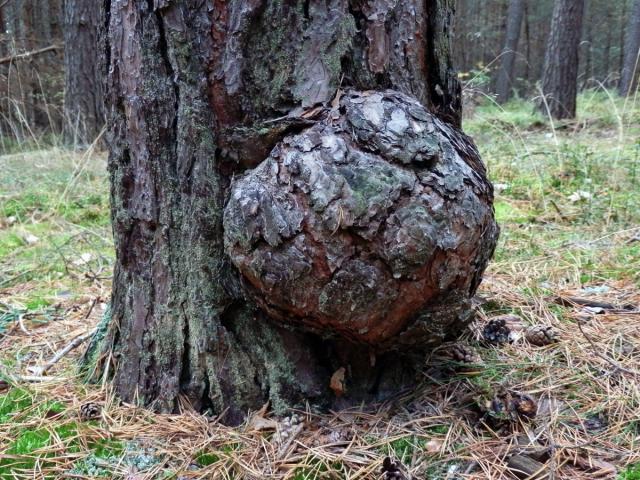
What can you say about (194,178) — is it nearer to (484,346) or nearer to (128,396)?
(128,396)

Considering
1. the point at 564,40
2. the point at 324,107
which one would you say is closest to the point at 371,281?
the point at 324,107

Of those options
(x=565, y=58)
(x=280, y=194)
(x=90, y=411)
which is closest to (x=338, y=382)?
(x=280, y=194)

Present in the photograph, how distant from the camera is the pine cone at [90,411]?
1526mm

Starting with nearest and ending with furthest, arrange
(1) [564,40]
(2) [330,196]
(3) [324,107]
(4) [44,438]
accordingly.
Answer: (2) [330,196] < (3) [324,107] < (4) [44,438] < (1) [564,40]

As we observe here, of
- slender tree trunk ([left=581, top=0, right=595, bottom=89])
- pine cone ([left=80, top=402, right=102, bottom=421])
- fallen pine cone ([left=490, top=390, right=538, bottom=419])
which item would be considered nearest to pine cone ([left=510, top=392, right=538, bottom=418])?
fallen pine cone ([left=490, top=390, right=538, bottom=419])

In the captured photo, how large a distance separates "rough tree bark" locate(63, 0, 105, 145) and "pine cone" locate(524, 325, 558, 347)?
17.8 ft

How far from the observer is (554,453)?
1268 mm

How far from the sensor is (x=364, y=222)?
3.89 ft

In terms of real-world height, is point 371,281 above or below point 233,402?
above

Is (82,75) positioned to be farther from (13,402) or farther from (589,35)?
(589,35)

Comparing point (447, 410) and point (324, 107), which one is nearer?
point (324, 107)

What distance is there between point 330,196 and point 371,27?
48 centimetres

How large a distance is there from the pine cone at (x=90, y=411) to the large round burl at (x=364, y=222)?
651 mm

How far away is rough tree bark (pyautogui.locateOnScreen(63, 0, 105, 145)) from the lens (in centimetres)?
588
